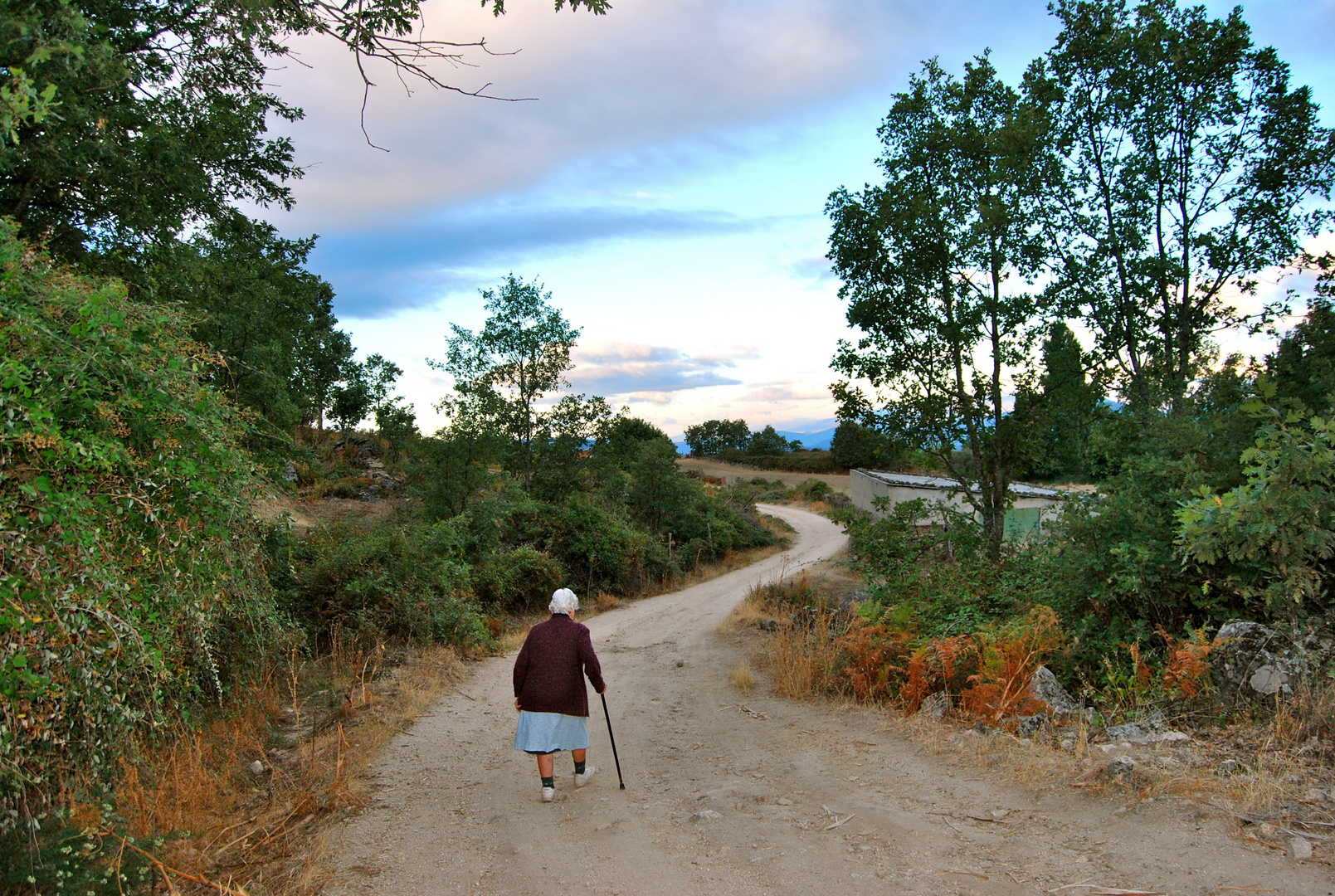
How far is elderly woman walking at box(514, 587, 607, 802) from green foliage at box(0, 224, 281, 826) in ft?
7.81

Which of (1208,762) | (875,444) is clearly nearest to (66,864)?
(1208,762)

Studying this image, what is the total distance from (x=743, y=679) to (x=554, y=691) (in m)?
4.66

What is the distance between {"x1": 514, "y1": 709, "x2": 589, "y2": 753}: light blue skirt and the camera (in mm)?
5828

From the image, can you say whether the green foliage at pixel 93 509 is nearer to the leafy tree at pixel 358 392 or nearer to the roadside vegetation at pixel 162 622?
the roadside vegetation at pixel 162 622

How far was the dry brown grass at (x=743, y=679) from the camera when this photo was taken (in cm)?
980

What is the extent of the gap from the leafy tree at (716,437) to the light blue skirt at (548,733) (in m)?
107

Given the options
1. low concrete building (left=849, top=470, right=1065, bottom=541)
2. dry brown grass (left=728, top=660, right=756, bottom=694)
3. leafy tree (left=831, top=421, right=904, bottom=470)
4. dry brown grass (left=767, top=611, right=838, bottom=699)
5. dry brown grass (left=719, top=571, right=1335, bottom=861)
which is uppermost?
leafy tree (left=831, top=421, right=904, bottom=470)

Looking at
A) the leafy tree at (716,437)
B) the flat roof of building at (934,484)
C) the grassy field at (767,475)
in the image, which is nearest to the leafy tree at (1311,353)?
the flat roof of building at (934,484)

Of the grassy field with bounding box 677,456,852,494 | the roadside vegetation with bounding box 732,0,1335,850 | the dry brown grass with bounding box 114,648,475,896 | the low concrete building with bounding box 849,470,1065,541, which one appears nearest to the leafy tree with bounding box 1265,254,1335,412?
the roadside vegetation with bounding box 732,0,1335,850

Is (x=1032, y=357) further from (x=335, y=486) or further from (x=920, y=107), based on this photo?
(x=335, y=486)

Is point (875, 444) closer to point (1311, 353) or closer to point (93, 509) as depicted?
point (1311, 353)

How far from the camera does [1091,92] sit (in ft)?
50.7

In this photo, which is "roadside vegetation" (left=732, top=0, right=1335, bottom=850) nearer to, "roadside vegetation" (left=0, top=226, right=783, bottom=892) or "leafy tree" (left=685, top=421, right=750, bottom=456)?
"roadside vegetation" (left=0, top=226, right=783, bottom=892)

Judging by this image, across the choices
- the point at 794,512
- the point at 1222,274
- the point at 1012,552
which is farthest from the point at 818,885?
the point at 794,512
